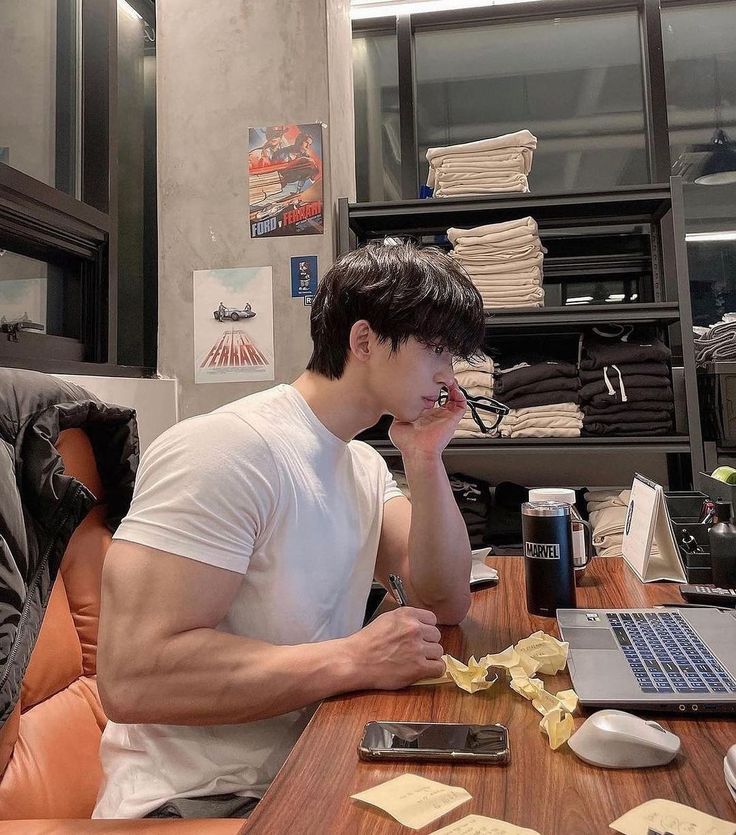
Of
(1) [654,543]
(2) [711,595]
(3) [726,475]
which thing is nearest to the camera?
(2) [711,595]

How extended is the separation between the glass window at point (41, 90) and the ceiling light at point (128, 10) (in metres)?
0.31

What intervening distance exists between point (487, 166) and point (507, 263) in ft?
1.18

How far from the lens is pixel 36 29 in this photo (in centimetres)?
219

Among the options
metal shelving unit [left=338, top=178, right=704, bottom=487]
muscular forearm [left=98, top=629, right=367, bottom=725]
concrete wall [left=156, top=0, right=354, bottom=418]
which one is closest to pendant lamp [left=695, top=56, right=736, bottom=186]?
metal shelving unit [left=338, top=178, right=704, bottom=487]

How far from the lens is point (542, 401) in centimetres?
236

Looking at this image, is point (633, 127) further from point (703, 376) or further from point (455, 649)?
point (455, 649)

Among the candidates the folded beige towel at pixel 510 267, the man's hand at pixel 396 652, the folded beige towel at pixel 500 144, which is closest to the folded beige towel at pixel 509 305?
the folded beige towel at pixel 510 267

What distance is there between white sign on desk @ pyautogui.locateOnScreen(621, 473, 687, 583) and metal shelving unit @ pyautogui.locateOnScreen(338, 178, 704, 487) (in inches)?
30.7

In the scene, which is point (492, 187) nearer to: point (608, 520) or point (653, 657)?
point (608, 520)

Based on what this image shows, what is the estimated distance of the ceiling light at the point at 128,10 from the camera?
2.63 m

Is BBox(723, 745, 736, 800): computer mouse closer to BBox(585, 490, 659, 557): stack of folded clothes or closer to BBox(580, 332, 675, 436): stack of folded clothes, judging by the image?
BBox(585, 490, 659, 557): stack of folded clothes

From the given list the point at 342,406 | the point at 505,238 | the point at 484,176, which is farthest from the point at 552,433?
the point at 342,406

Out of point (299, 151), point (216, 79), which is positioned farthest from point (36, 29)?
point (299, 151)

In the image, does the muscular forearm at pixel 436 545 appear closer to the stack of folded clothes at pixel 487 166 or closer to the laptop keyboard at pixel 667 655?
the laptop keyboard at pixel 667 655
